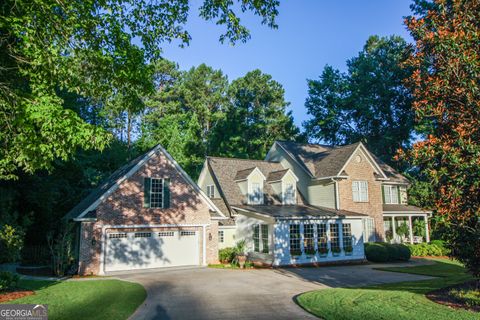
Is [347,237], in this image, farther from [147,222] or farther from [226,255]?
[147,222]

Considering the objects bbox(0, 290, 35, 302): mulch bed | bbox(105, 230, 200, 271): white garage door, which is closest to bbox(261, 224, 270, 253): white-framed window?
bbox(105, 230, 200, 271): white garage door

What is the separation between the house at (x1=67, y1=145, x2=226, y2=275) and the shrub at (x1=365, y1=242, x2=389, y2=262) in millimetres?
11517

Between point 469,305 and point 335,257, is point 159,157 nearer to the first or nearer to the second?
point 335,257

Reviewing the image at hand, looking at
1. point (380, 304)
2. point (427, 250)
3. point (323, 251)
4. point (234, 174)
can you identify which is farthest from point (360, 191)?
point (380, 304)

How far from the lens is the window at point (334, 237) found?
83.1ft

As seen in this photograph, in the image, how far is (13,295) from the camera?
13109 millimetres

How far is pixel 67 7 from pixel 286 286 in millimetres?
13482

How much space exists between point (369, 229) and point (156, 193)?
730 inches

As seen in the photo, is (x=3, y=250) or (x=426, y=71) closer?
(x=426, y=71)

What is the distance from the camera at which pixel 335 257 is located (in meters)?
25.1

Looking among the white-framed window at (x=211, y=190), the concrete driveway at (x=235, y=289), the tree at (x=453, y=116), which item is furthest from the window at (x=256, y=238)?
the tree at (x=453, y=116)

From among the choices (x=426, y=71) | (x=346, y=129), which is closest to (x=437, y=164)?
(x=426, y=71)

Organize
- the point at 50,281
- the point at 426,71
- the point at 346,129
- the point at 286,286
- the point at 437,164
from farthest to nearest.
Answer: the point at 346,129 → the point at 50,281 → the point at 286,286 → the point at 426,71 → the point at 437,164

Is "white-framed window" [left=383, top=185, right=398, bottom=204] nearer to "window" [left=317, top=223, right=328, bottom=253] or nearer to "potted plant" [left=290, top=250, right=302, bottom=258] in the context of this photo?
"window" [left=317, top=223, right=328, bottom=253]
